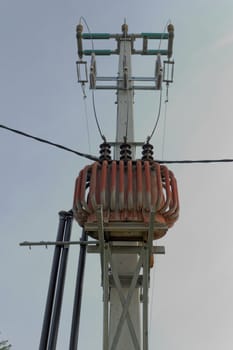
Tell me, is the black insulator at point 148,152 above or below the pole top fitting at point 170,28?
below

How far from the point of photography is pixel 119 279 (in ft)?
15.2

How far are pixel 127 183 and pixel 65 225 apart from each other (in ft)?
8.80

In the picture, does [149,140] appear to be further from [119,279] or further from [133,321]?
[133,321]

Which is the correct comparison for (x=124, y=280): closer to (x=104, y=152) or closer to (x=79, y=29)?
(x=104, y=152)

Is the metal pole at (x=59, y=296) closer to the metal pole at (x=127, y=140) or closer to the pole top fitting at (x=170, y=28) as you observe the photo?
the metal pole at (x=127, y=140)

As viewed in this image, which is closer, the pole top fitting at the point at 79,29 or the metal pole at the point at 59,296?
the metal pole at the point at 59,296

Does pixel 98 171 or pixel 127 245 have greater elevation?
pixel 98 171

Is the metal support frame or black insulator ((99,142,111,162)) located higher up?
black insulator ((99,142,111,162))

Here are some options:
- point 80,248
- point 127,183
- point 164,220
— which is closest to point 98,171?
point 127,183

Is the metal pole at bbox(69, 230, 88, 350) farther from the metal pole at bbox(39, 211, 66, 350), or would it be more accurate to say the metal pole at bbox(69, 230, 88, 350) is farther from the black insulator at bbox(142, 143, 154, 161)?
the black insulator at bbox(142, 143, 154, 161)

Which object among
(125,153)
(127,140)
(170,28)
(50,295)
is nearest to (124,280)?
(125,153)

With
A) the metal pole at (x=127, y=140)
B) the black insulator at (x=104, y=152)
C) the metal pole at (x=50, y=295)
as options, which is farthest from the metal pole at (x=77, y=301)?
the black insulator at (x=104, y=152)

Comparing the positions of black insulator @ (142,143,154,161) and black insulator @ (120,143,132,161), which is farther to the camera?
black insulator @ (120,143,132,161)

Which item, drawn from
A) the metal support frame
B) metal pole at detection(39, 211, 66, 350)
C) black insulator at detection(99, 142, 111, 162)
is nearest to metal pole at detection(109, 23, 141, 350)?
the metal support frame
